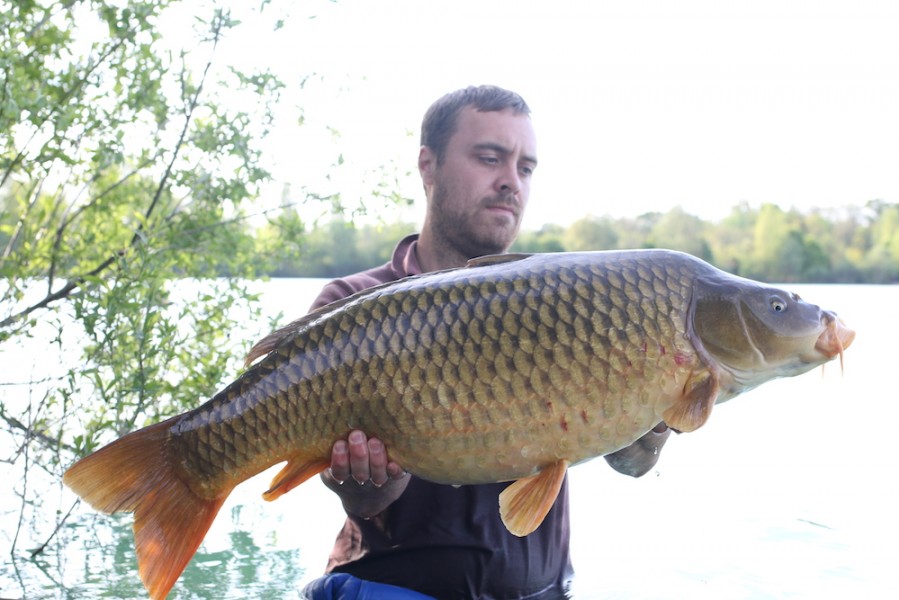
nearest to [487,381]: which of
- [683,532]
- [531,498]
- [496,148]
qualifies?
[531,498]

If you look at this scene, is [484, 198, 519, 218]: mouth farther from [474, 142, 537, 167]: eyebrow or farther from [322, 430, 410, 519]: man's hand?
[322, 430, 410, 519]: man's hand

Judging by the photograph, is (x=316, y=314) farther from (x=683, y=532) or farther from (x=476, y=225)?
(x=683, y=532)

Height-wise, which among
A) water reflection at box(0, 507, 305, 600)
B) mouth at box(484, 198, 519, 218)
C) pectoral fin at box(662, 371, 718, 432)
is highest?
mouth at box(484, 198, 519, 218)

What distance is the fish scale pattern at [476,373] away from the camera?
5.25ft

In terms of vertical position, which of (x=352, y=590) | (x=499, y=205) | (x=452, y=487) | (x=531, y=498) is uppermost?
(x=499, y=205)

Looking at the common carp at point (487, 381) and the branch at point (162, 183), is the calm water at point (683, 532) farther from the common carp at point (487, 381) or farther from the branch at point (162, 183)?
the branch at point (162, 183)

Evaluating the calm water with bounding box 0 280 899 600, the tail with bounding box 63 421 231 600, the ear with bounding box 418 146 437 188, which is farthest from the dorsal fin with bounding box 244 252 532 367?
the ear with bounding box 418 146 437 188

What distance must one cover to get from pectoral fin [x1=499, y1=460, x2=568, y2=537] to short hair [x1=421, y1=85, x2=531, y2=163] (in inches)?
50.0

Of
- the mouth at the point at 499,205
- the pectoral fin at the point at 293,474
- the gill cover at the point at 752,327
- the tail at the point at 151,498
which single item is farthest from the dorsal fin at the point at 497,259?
the mouth at the point at 499,205

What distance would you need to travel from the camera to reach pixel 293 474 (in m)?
1.75

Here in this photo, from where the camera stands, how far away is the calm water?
12.4 feet

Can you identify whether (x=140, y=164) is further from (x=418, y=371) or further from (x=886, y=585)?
(x=886, y=585)

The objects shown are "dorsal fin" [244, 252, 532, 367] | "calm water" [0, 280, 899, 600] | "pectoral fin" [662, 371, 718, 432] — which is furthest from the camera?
"calm water" [0, 280, 899, 600]

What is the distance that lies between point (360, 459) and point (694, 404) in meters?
0.62
